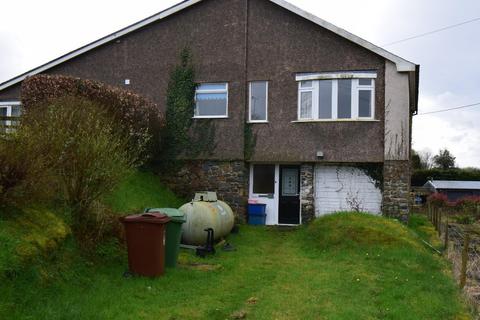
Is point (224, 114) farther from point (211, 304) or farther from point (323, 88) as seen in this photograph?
point (211, 304)

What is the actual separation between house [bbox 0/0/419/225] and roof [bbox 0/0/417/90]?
4 centimetres

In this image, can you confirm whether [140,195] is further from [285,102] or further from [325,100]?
[325,100]

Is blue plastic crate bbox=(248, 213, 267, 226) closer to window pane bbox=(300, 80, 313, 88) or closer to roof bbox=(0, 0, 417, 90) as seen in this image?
window pane bbox=(300, 80, 313, 88)

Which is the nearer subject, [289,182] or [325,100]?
[325,100]

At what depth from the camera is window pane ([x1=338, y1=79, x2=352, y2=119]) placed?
14398mm

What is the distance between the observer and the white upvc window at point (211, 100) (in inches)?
611

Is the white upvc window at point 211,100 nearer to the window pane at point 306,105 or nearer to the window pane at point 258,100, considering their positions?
the window pane at point 258,100

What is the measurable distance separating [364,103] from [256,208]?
504cm

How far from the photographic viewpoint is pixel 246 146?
1517cm

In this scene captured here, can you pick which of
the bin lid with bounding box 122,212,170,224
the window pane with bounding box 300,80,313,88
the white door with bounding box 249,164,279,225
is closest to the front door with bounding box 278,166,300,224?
the white door with bounding box 249,164,279,225

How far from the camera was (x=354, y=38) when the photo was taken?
14.1m

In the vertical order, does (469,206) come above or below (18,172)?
below

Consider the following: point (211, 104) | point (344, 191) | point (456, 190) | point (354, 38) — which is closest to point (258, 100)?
point (211, 104)

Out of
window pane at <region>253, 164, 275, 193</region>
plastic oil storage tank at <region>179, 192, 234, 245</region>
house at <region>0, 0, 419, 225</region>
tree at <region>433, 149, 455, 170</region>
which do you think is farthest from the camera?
tree at <region>433, 149, 455, 170</region>
